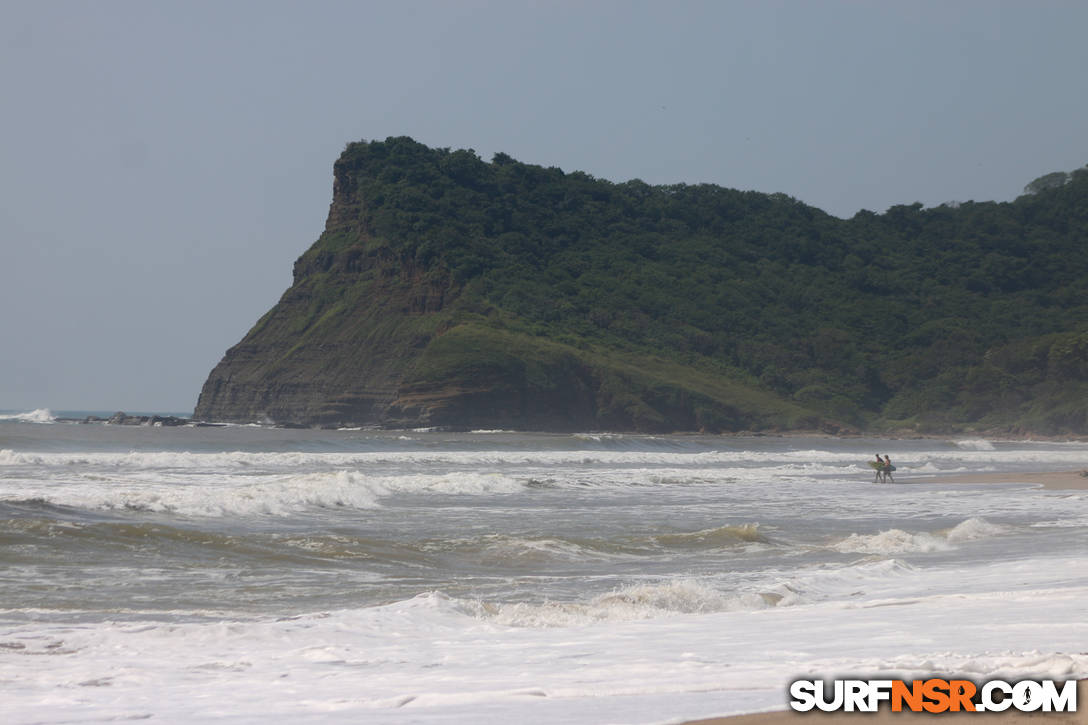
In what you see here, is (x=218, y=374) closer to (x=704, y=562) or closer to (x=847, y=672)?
(x=704, y=562)

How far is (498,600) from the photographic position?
9.91 meters

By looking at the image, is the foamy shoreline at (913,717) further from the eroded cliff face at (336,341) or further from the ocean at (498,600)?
the eroded cliff face at (336,341)

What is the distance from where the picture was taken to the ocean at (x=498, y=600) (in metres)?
5.16

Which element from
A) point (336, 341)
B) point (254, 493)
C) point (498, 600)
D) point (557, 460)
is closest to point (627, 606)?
point (498, 600)

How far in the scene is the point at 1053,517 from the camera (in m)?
18.2

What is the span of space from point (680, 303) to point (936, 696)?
10938 cm

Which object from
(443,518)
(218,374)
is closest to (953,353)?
(218,374)

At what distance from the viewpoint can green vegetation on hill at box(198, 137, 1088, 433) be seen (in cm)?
8925

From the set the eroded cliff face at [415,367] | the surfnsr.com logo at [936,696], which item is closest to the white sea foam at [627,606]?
the surfnsr.com logo at [936,696]

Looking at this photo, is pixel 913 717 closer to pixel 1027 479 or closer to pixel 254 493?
pixel 254 493

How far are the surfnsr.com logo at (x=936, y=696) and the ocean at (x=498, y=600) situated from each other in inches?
6.3

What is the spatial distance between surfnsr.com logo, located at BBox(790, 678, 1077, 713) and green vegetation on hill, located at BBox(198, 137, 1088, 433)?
80.4 metres

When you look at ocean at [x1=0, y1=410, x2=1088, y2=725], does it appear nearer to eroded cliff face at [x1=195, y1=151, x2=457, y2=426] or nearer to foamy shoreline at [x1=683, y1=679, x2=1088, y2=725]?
foamy shoreline at [x1=683, y1=679, x2=1088, y2=725]

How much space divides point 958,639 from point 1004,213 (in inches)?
5712
